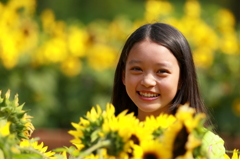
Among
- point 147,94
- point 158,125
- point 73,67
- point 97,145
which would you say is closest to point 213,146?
point 147,94

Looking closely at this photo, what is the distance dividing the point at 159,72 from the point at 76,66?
4242 millimetres

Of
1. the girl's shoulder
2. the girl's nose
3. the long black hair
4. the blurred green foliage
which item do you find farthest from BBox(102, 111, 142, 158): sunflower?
the blurred green foliage

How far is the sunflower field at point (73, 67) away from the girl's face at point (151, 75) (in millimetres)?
3465

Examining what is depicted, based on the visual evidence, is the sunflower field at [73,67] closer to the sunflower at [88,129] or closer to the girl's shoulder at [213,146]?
the girl's shoulder at [213,146]

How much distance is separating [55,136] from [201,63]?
1.88 metres

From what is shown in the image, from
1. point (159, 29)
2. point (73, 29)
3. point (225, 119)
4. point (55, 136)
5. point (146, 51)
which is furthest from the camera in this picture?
point (73, 29)

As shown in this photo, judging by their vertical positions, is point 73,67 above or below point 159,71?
above

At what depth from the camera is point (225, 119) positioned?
562cm

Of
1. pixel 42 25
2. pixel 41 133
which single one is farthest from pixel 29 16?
pixel 41 133

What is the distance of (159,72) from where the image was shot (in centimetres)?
185

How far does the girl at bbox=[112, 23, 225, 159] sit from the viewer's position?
183cm

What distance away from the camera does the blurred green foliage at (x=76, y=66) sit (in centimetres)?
564

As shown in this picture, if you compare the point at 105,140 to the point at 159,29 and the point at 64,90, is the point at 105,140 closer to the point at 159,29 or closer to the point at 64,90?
the point at 159,29

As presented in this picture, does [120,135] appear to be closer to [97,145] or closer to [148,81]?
[97,145]
